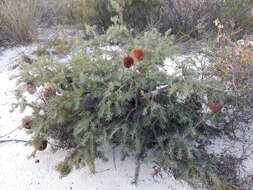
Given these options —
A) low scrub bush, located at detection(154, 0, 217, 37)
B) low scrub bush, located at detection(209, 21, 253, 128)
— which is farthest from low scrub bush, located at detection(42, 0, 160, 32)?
low scrub bush, located at detection(209, 21, 253, 128)

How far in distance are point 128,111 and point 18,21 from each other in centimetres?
250

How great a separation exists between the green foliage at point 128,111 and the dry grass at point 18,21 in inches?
77.6

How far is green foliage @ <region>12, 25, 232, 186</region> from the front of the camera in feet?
5.83

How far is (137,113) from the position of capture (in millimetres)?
1888

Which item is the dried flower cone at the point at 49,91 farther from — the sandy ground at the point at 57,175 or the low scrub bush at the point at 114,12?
the low scrub bush at the point at 114,12

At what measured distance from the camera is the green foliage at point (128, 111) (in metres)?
1.78

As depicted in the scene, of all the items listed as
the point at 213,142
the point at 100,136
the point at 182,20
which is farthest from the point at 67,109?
the point at 182,20

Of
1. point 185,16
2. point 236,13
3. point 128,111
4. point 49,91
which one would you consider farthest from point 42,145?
point 236,13

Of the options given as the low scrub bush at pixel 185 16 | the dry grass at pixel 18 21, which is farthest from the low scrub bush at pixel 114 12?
the dry grass at pixel 18 21

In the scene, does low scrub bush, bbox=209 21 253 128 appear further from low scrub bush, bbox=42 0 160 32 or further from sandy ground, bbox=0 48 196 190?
low scrub bush, bbox=42 0 160 32

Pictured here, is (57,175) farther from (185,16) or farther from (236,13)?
(236,13)

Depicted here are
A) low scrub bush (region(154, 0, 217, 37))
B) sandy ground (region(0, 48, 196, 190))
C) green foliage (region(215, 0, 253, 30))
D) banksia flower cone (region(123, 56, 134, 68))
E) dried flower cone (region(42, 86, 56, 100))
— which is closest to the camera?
banksia flower cone (region(123, 56, 134, 68))

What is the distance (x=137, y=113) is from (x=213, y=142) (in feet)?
2.03

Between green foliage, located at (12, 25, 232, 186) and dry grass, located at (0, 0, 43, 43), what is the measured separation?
1.97 metres
